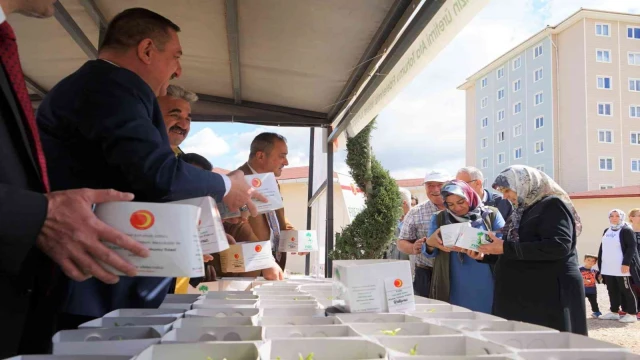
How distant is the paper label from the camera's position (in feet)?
5.39

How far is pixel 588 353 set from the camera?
1011mm

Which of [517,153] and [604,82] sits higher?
[604,82]

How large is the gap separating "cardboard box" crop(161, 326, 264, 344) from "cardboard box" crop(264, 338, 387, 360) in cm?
10

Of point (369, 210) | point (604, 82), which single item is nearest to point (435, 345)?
point (369, 210)

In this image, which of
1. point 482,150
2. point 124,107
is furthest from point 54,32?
point 482,150

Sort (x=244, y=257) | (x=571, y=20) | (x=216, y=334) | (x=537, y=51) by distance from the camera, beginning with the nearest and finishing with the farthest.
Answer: (x=216, y=334)
(x=244, y=257)
(x=571, y=20)
(x=537, y=51)

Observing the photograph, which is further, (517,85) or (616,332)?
(517,85)

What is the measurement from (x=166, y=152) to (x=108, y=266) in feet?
1.68

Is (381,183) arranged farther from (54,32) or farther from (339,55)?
(54,32)

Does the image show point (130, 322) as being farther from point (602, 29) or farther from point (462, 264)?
point (602, 29)

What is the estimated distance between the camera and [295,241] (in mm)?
3619

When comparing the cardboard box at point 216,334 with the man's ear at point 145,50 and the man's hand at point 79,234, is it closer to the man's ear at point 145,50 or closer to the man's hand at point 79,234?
the man's hand at point 79,234

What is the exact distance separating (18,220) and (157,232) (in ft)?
0.79

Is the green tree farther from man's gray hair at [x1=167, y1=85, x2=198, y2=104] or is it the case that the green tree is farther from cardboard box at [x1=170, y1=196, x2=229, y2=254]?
cardboard box at [x1=170, y1=196, x2=229, y2=254]
